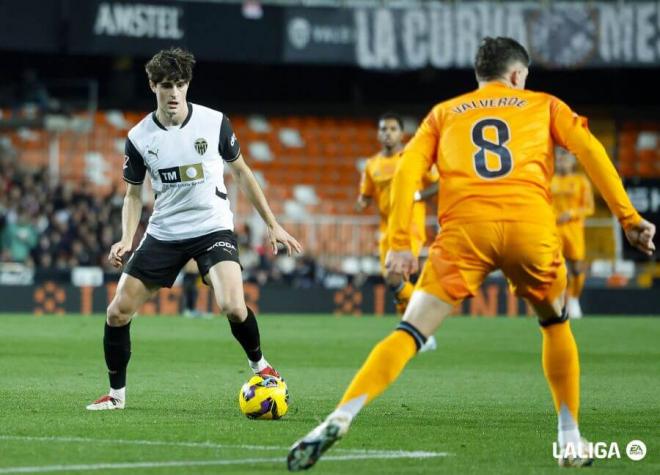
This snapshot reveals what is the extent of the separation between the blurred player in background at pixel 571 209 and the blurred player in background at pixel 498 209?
13.9m

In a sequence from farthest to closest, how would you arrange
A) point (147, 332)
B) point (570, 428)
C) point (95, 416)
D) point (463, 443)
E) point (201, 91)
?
point (201, 91) → point (147, 332) → point (95, 416) → point (463, 443) → point (570, 428)

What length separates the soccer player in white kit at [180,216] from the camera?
29.7ft

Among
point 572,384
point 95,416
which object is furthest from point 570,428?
point 95,416

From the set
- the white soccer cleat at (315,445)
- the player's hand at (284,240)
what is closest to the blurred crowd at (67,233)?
the player's hand at (284,240)

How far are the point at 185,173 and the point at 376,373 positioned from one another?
3.09 metres

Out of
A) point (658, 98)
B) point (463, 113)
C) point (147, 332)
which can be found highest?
point (658, 98)

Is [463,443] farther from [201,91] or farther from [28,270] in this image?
[201,91]

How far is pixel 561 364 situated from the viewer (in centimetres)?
700

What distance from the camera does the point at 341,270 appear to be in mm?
27688

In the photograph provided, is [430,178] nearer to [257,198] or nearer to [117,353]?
[257,198]

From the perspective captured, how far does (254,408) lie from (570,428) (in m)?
2.46

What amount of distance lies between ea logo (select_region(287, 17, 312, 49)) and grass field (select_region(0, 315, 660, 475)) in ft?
40.1

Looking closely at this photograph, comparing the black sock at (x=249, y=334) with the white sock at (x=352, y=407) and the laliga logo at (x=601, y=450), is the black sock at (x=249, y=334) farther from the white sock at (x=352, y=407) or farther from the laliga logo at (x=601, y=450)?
the white sock at (x=352, y=407)

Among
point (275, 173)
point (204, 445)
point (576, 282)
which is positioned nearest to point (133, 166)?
point (204, 445)
